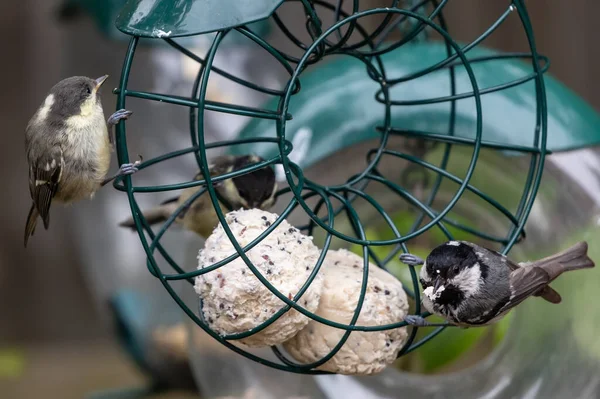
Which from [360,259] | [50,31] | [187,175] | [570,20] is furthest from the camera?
[50,31]

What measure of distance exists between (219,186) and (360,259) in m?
0.24

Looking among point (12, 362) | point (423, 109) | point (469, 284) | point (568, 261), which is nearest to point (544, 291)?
point (568, 261)

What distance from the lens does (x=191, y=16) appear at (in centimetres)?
93

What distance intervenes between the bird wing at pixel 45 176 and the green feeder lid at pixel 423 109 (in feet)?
1.27

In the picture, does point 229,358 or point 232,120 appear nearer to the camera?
point 229,358

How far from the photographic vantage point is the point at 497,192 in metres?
1.57

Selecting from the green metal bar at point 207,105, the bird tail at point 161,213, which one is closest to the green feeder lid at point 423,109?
the bird tail at point 161,213

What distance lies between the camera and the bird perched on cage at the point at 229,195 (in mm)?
1194

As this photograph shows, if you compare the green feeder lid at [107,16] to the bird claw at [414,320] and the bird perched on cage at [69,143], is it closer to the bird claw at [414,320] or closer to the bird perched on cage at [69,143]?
the bird perched on cage at [69,143]

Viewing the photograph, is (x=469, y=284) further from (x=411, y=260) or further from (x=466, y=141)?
(x=466, y=141)

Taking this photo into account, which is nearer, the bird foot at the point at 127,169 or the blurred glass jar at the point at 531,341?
the bird foot at the point at 127,169

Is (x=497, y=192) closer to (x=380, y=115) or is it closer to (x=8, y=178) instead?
(x=380, y=115)

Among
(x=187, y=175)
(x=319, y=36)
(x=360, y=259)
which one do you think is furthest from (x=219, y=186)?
(x=187, y=175)

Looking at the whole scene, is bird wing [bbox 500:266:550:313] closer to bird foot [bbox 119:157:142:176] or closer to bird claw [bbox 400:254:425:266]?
bird claw [bbox 400:254:425:266]
